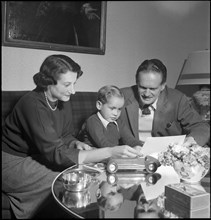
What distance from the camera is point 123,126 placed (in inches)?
60.7

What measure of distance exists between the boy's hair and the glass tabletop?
1.00 ft

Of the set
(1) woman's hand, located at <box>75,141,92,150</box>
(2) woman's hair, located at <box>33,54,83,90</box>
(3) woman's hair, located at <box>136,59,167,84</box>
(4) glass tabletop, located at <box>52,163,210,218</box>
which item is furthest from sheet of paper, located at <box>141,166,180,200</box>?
(2) woman's hair, located at <box>33,54,83,90</box>

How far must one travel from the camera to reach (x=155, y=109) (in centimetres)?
157

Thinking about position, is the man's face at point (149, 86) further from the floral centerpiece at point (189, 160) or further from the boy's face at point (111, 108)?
the floral centerpiece at point (189, 160)

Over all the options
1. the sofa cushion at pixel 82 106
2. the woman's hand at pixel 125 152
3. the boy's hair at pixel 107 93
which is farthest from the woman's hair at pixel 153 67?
the woman's hand at pixel 125 152

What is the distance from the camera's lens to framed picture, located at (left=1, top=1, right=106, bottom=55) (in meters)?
1.34

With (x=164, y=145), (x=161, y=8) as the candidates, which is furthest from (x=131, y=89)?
(x=161, y=8)

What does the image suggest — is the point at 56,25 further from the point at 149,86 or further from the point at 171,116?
the point at 171,116

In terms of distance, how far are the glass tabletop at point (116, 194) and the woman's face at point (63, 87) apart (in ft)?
1.05

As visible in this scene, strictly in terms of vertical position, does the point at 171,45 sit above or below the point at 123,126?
above

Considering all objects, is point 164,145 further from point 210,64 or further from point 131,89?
point 210,64

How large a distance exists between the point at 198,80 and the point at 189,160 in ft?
2.16

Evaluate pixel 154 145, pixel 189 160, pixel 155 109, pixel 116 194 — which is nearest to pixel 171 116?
pixel 155 109

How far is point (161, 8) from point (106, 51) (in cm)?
35
